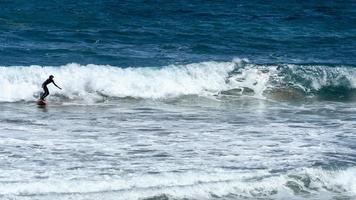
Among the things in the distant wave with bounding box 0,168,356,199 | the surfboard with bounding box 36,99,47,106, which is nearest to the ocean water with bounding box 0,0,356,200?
the distant wave with bounding box 0,168,356,199

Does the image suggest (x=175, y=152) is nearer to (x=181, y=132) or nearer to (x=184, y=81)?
(x=181, y=132)

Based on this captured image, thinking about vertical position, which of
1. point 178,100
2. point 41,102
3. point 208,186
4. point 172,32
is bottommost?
point 208,186

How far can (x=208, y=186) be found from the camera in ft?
51.7

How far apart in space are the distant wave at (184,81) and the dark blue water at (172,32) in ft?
4.69

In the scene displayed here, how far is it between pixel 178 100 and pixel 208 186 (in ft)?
31.2

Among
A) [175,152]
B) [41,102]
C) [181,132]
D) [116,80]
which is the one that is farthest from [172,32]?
[175,152]

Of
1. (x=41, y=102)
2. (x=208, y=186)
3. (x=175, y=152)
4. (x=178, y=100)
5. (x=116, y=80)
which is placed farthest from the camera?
(x=116, y=80)

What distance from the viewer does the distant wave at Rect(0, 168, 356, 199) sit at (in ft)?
50.1

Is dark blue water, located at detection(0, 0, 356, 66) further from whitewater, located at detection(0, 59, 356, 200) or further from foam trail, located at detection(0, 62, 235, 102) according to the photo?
whitewater, located at detection(0, 59, 356, 200)

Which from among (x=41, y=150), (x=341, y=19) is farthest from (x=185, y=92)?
(x=341, y=19)

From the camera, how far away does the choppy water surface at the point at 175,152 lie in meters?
15.7

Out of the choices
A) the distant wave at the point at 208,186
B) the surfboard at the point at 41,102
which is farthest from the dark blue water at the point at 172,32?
the distant wave at the point at 208,186

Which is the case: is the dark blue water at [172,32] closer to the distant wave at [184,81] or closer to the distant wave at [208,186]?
the distant wave at [184,81]

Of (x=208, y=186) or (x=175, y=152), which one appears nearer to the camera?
(x=208, y=186)
